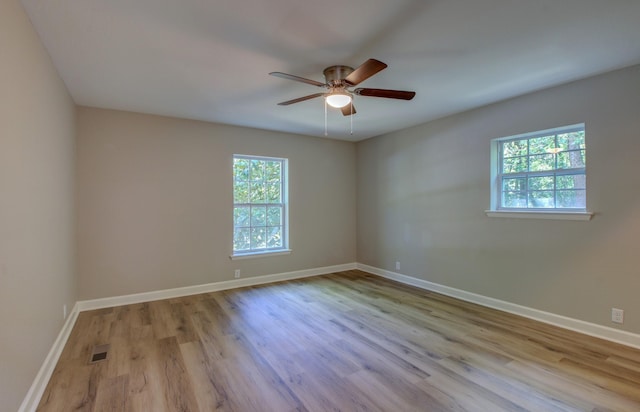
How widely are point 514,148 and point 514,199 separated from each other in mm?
623

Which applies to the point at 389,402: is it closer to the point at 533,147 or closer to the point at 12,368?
the point at 12,368

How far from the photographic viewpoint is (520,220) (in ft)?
11.6

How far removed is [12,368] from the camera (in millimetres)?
1672

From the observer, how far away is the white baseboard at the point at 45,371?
74.4 inches

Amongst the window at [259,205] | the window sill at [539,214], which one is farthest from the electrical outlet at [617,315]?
the window at [259,205]

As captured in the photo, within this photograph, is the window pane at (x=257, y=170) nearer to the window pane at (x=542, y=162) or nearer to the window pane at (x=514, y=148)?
the window pane at (x=514, y=148)

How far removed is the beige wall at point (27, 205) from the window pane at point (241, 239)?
2252mm

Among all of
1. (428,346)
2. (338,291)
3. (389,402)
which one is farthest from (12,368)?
(338,291)

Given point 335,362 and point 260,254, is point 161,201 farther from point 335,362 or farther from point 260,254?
point 335,362

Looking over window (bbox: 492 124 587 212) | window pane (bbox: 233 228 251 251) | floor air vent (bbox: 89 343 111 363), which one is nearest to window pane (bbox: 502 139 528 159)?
window (bbox: 492 124 587 212)

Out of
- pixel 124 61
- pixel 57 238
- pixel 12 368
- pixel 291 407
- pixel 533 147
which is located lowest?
pixel 291 407

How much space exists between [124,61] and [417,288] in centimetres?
450

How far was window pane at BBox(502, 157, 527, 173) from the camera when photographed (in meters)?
3.63

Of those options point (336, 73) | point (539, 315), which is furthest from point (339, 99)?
point (539, 315)
